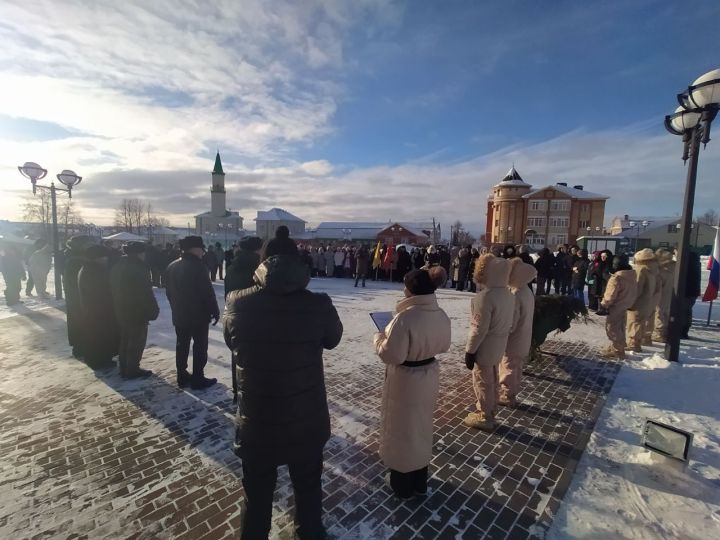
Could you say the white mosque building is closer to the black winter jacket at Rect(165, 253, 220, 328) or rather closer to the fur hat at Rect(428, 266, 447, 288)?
the black winter jacket at Rect(165, 253, 220, 328)

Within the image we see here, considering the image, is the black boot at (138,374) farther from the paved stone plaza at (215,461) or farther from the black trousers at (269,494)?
the black trousers at (269,494)

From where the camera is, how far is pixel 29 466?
312 centimetres

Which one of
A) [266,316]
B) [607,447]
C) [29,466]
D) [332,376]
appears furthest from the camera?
[332,376]

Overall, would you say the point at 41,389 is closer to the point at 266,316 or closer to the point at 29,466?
the point at 29,466

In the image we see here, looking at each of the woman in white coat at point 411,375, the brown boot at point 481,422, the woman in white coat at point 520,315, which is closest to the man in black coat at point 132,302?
the woman in white coat at point 411,375

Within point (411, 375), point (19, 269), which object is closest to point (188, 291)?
point (411, 375)

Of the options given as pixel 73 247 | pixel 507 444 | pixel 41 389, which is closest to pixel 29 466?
pixel 41 389

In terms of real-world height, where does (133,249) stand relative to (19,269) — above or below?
above

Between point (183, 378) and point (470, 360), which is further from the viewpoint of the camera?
point (183, 378)

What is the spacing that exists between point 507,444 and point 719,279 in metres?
7.96

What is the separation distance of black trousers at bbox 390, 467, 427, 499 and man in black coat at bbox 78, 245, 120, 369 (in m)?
4.90

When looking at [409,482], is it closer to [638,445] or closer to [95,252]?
[638,445]

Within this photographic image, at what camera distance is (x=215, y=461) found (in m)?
3.18

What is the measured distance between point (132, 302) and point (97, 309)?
0.97 meters
